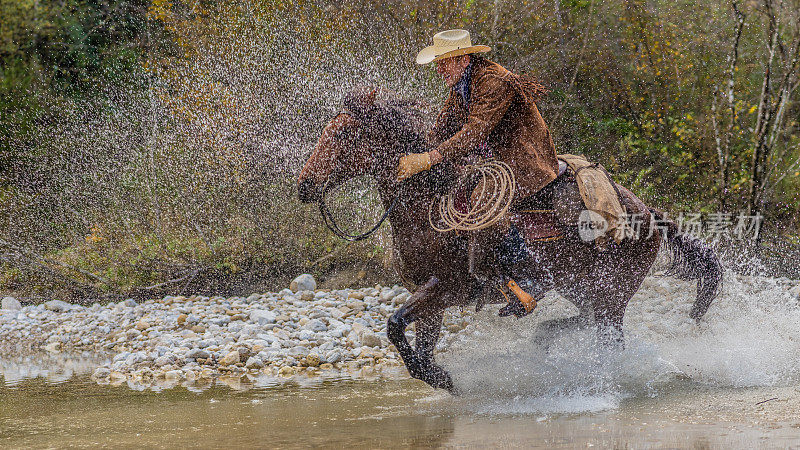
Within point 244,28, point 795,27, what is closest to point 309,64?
point 244,28

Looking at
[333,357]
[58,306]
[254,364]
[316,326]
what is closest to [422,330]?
[333,357]

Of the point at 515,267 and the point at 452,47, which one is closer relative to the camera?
the point at 452,47

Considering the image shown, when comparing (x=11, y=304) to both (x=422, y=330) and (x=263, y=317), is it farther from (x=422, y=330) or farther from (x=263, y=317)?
(x=422, y=330)

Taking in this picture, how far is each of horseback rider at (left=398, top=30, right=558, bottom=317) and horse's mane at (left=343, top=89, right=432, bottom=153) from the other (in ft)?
0.40

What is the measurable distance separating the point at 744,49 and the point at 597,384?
9.18 metres

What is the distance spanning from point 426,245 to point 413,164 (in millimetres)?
517

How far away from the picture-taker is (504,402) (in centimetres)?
531

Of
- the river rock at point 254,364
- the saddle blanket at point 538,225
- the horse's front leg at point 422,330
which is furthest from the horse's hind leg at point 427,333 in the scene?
the river rock at point 254,364

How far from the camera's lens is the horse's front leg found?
5.20m

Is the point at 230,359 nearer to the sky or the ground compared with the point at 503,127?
nearer to the ground

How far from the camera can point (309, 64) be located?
37.6ft

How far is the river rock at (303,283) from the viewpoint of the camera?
35.3 ft

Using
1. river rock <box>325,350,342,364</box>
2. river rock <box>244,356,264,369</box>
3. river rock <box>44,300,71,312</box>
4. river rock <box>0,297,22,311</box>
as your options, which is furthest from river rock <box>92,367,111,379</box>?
river rock <box>0,297,22,311</box>

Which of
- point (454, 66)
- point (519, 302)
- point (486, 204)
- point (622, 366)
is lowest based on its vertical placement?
point (622, 366)
